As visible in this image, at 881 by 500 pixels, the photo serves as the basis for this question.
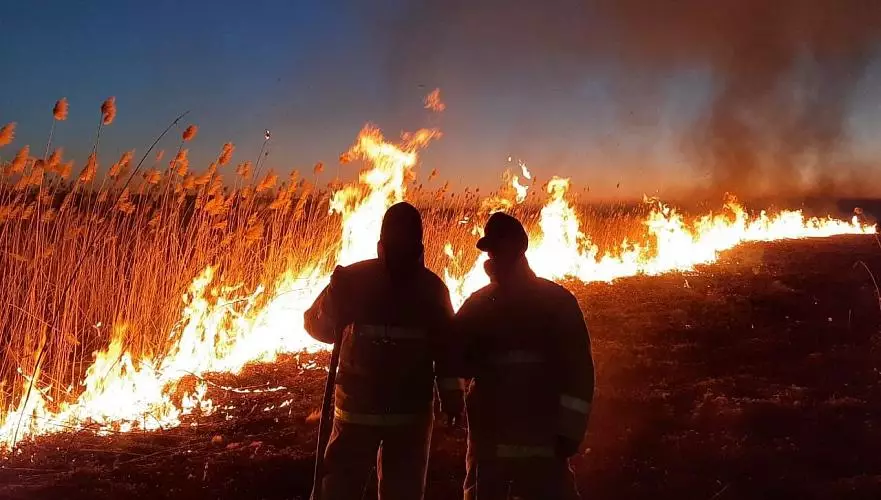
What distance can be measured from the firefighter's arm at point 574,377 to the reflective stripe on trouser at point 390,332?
86 cm

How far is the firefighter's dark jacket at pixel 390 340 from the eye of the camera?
3.31 m

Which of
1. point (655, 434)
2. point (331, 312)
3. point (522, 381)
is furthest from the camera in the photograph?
point (655, 434)

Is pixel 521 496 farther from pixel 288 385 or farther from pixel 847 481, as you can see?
pixel 288 385

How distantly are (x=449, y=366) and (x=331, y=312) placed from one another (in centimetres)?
81

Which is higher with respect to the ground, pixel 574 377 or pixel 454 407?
pixel 574 377

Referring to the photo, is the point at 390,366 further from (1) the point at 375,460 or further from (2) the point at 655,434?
(2) the point at 655,434

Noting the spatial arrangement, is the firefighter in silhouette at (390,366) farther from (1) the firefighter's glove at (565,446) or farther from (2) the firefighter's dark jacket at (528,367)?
(1) the firefighter's glove at (565,446)

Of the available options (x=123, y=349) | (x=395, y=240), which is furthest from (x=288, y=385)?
(x=395, y=240)

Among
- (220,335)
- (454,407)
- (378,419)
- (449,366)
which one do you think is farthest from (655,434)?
(220,335)

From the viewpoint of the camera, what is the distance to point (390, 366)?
131 inches

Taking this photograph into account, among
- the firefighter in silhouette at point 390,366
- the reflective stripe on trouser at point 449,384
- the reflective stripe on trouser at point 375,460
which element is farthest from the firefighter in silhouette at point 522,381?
the reflective stripe on trouser at point 375,460

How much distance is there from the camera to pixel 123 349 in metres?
7.83

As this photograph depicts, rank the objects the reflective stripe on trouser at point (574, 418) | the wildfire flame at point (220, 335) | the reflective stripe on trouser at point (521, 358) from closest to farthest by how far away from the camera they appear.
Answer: the reflective stripe on trouser at point (574, 418), the reflective stripe on trouser at point (521, 358), the wildfire flame at point (220, 335)

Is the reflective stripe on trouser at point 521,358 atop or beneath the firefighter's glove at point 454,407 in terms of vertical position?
atop
